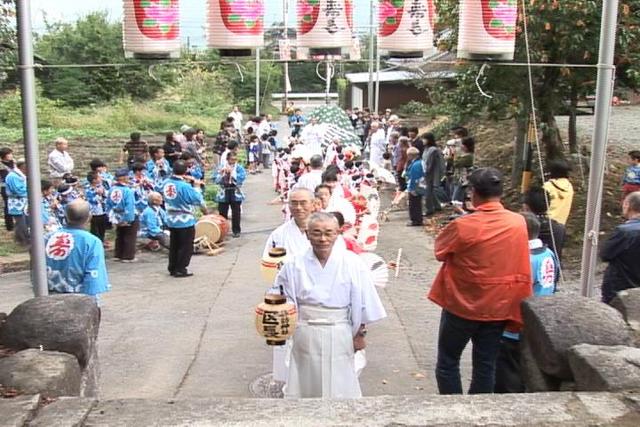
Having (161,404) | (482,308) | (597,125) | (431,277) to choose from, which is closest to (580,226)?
(431,277)

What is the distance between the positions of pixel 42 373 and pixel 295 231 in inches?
109

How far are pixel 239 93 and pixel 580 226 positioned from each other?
36.2 meters

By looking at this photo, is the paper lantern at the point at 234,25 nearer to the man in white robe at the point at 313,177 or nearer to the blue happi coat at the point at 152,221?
the man in white robe at the point at 313,177

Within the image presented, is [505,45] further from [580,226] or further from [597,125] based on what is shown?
[580,226]

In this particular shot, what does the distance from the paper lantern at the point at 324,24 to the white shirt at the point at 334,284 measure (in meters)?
3.63

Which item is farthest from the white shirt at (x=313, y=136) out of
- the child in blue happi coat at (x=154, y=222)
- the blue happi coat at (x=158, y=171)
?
the child in blue happi coat at (x=154, y=222)

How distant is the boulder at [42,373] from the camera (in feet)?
10.5

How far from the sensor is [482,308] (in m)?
4.38

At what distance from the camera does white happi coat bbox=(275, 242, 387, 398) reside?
4.47m

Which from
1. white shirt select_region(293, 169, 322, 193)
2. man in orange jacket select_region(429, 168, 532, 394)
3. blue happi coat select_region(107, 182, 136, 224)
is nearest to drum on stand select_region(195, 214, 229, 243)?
blue happi coat select_region(107, 182, 136, 224)

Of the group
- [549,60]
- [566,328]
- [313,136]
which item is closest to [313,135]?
[313,136]

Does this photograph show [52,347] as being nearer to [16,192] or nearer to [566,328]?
[566,328]

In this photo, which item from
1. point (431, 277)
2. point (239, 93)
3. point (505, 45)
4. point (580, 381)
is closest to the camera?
point (580, 381)

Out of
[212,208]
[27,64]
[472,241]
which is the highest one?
[27,64]
